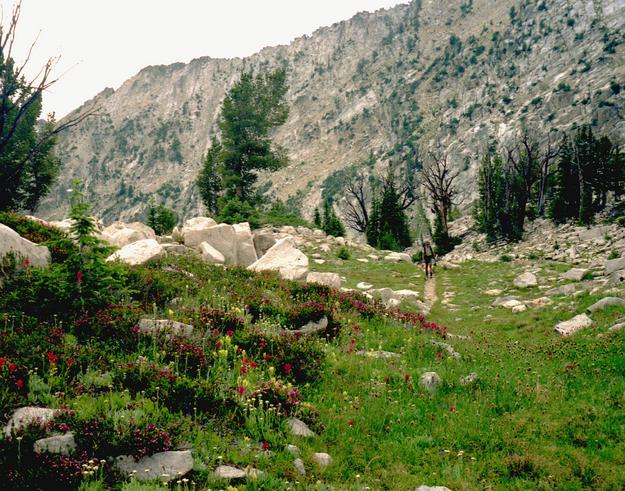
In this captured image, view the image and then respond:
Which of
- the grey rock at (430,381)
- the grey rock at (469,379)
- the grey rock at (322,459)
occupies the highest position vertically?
the grey rock at (322,459)

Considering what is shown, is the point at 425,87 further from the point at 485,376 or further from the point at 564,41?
the point at 485,376

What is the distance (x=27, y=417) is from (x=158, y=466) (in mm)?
1784

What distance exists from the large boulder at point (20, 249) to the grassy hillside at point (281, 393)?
0.54 m

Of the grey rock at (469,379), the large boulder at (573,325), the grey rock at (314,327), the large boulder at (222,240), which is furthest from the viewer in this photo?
the large boulder at (222,240)

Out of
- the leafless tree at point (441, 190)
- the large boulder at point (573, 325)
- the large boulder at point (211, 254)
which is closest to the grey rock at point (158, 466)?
the large boulder at point (573, 325)

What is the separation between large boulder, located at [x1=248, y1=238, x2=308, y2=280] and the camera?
1888cm

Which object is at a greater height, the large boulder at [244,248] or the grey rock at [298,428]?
the large boulder at [244,248]

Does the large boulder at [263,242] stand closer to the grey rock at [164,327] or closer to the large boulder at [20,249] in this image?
the large boulder at [20,249]

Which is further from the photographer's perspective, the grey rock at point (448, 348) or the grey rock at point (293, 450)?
the grey rock at point (448, 348)

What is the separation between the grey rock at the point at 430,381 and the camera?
899 cm

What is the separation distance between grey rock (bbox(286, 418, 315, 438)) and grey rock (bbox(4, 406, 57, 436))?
3.28m

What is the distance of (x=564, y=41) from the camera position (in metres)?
107

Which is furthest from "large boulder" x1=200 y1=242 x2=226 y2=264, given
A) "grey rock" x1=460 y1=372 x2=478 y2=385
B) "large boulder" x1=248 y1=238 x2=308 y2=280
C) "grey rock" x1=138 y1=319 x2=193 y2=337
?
"grey rock" x1=460 y1=372 x2=478 y2=385

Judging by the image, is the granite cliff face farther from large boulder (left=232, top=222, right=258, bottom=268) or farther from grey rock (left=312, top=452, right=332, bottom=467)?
grey rock (left=312, top=452, right=332, bottom=467)
